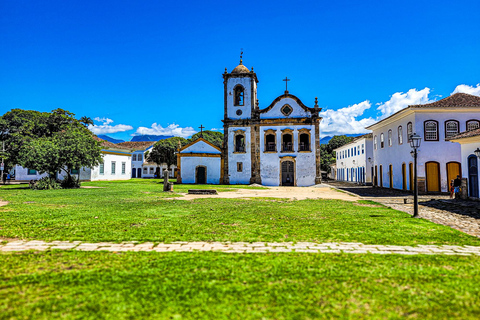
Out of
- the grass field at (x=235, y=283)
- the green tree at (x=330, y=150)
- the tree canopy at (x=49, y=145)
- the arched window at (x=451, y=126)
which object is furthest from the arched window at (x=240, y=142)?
the green tree at (x=330, y=150)

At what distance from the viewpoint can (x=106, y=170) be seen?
134 ft

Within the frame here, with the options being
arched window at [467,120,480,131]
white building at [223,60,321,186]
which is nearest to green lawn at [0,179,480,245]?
arched window at [467,120,480,131]

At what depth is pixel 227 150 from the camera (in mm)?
35344

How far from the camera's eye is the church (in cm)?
3378

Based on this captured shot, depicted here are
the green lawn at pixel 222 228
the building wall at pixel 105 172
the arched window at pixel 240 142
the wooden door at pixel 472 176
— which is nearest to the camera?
the green lawn at pixel 222 228

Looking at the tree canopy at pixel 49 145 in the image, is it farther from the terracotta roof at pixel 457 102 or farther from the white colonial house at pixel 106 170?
the terracotta roof at pixel 457 102

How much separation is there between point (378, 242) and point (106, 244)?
5.25m

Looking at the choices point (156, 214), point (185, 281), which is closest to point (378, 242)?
point (185, 281)

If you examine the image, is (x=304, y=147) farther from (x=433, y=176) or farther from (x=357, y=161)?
(x=433, y=176)

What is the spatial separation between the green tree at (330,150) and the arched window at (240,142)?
3524 centimetres

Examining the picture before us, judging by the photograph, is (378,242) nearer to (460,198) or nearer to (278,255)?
(278,255)

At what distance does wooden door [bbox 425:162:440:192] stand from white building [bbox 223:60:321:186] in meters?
12.6

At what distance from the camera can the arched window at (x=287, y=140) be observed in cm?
3406

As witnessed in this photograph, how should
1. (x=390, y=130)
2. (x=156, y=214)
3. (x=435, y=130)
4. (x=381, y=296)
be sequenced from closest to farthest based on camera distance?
(x=381, y=296) → (x=156, y=214) → (x=435, y=130) → (x=390, y=130)
